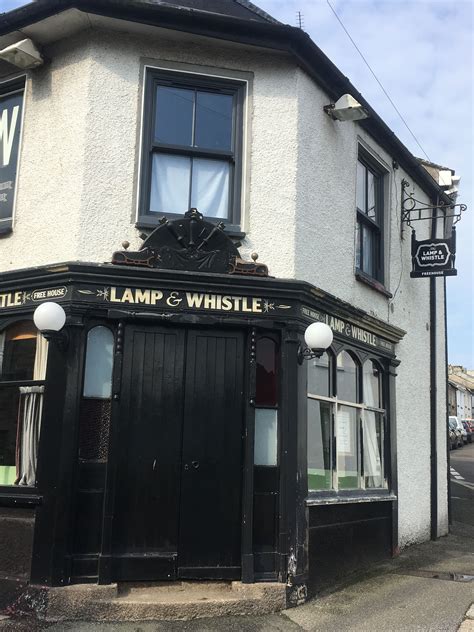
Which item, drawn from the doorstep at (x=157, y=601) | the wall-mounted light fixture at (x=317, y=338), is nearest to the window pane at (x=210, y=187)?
the wall-mounted light fixture at (x=317, y=338)

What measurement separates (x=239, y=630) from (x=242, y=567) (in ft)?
2.31

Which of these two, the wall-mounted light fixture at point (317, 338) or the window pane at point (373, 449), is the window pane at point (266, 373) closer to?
the wall-mounted light fixture at point (317, 338)

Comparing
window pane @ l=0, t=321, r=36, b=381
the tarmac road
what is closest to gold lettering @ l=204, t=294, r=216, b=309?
window pane @ l=0, t=321, r=36, b=381

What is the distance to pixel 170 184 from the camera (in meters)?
7.05

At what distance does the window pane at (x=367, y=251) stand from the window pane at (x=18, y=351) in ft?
15.1

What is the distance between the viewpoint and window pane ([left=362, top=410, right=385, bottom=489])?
8.41 m

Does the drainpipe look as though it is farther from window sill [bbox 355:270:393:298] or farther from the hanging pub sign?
window sill [bbox 355:270:393:298]

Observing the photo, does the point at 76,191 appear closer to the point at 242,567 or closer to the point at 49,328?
the point at 49,328

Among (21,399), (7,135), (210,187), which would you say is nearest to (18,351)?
(21,399)

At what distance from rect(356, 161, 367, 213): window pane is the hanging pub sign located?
62.6 inches

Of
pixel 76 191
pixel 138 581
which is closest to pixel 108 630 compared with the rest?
pixel 138 581

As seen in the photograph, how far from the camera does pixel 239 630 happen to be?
18.5 feet

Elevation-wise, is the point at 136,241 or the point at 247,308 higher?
the point at 136,241

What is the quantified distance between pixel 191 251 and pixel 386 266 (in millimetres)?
3767
